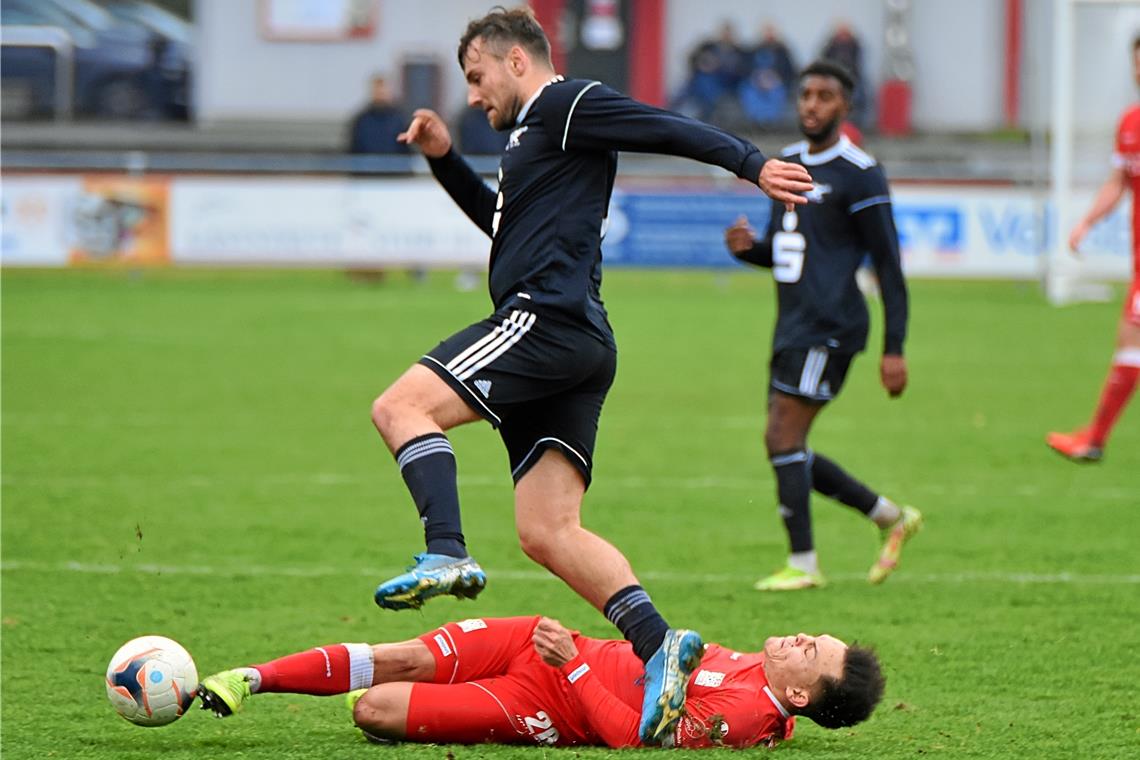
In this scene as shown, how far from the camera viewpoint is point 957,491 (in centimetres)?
1054

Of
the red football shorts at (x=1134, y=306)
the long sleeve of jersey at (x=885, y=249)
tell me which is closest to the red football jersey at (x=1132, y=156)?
the red football shorts at (x=1134, y=306)

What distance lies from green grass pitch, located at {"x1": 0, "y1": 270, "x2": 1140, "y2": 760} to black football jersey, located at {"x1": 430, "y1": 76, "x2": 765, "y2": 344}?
55.9 inches

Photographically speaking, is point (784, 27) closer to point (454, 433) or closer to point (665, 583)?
point (454, 433)

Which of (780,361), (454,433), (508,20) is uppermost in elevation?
(508,20)

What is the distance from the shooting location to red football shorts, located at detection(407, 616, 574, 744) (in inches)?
218

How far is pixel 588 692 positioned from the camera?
5543 millimetres

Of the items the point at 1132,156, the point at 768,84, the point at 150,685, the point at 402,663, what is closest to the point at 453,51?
the point at 768,84

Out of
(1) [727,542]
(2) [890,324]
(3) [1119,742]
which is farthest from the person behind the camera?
(1) [727,542]

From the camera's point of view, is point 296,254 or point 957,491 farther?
point 296,254

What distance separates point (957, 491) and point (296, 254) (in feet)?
44.5

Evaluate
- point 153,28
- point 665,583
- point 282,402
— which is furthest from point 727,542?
point 153,28

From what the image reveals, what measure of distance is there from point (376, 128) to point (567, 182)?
61.4 feet

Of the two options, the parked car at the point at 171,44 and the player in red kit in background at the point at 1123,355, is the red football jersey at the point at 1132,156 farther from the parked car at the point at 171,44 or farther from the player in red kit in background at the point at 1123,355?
the parked car at the point at 171,44

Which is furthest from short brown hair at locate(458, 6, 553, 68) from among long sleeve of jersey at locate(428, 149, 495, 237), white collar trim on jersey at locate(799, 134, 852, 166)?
white collar trim on jersey at locate(799, 134, 852, 166)
